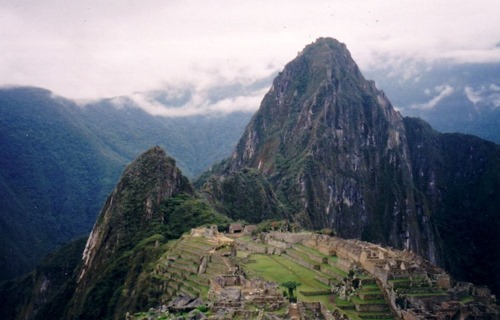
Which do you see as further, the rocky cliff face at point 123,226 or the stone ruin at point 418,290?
the rocky cliff face at point 123,226

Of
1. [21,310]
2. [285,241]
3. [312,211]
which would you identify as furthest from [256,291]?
[312,211]

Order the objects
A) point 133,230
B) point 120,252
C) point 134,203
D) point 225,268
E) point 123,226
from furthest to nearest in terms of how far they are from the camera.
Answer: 1. point 134,203
2. point 123,226
3. point 133,230
4. point 120,252
5. point 225,268

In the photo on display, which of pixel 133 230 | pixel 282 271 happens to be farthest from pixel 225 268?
pixel 133 230

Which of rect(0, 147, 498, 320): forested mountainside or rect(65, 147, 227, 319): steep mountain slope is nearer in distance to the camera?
rect(0, 147, 498, 320): forested mountainside

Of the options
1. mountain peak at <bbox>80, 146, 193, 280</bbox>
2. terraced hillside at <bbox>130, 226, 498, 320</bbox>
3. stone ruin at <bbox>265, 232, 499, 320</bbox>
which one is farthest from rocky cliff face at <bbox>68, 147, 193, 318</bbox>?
stone ruin at <bbox>265, 232, 499, 320</bbox>

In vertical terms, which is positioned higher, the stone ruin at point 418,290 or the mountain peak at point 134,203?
the mountain peak at point 134,203

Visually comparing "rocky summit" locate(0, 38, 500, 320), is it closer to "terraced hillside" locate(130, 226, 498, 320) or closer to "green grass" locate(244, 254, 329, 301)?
"terraced hillside" locate(130, 226, 498, 320)

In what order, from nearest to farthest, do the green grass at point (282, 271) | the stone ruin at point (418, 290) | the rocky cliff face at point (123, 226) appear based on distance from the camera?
the stone ruin at point (418, 290), the green grass at point (282, 271), the rocky cliff face at point (123, 226)

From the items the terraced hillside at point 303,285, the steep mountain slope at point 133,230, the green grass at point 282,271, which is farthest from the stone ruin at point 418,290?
the steep mountain slope at point 133,230

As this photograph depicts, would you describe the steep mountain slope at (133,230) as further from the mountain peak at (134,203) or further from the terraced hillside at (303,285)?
the terraced hillside at (303,285)

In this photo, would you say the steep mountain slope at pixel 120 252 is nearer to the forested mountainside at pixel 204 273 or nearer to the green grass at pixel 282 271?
the forested mountainside at pixel 204 273

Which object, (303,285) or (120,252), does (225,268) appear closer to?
(303,285)

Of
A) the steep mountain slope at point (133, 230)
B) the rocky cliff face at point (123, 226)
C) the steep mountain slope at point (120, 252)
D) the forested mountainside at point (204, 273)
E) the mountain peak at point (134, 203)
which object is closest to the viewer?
the forested mountainside at point (204, 273)
